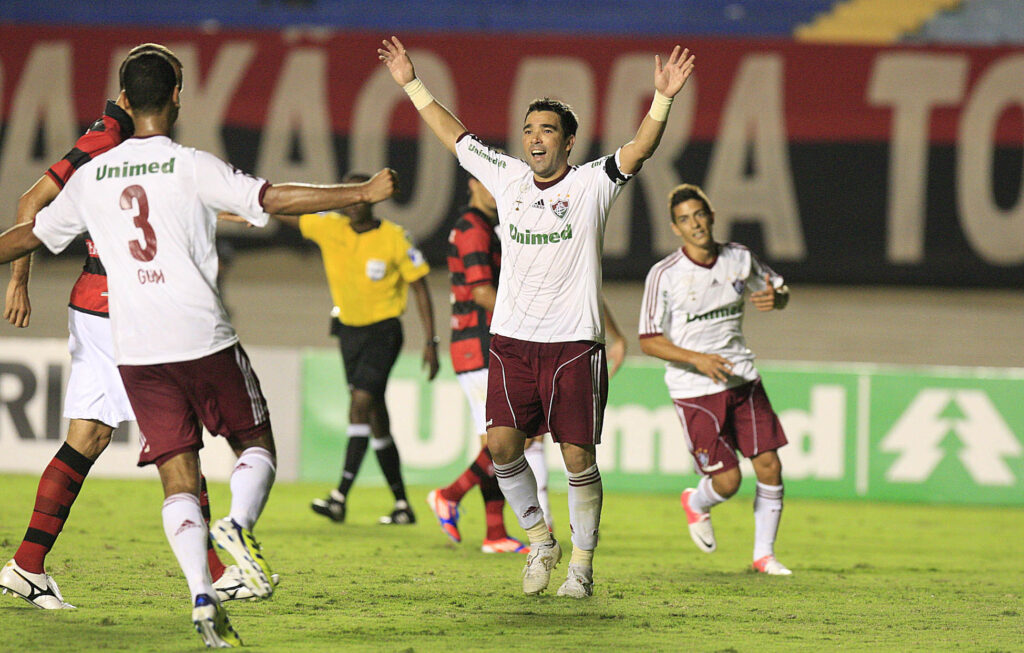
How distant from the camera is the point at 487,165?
242 inches

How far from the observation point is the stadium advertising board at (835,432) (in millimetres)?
10477

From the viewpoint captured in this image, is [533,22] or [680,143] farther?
[533,22]

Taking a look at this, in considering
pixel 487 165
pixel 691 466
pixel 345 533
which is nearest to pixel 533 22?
pixel 691 466

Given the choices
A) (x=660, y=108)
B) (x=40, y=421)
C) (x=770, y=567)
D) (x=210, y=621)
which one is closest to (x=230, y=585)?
(x=210, y=621)

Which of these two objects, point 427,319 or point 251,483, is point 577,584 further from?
point 427,319

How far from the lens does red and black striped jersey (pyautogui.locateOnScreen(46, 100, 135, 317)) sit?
5.21 meters

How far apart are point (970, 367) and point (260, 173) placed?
33.5ft

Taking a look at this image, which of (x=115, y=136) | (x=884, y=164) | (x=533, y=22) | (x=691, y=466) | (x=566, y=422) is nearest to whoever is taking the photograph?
(x=115, y=136)

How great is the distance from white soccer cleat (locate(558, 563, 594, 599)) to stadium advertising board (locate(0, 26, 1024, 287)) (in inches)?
537

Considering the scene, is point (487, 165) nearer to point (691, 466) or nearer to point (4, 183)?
point (691, 466)

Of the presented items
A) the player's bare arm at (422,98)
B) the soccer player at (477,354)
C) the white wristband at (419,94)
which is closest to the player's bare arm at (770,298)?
the soccer player at (477,354)

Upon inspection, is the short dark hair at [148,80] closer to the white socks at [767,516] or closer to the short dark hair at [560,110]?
Result: the short dark hair at [560,110]

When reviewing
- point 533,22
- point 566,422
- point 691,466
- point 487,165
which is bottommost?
point 691,466

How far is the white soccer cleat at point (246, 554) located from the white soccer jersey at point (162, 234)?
2.04 ft
